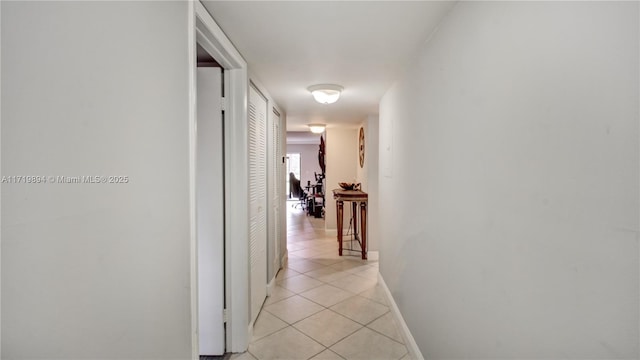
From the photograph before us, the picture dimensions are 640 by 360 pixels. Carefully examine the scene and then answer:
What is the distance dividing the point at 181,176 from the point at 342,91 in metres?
2.39

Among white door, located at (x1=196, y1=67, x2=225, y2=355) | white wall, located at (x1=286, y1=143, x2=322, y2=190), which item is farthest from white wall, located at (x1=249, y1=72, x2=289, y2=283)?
white wall, located at (x1=286, y1=143, x2=322, y2=190)

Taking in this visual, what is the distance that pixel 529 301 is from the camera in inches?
40.3

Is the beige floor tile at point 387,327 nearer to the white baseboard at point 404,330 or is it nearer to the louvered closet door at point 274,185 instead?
the white baseboard at point 404,330

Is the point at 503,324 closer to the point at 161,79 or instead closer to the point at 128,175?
the point at 128,175

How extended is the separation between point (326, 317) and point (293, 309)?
0.36 m

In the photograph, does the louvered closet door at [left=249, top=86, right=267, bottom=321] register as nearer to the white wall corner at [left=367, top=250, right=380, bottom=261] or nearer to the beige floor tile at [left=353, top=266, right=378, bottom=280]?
the beige floor tile at [left=353, top=266, right=378, bottom=280]

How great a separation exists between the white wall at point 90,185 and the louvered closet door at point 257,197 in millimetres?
1408

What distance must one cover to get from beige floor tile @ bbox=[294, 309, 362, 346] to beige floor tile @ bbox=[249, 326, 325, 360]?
3.2 inches

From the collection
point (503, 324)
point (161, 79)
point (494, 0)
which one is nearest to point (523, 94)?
point (494, 0)

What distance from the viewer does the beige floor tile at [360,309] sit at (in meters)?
3.04

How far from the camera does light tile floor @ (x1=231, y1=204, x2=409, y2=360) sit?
97.7 inches

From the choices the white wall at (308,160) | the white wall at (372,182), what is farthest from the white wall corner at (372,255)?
the white wall at (308,160)

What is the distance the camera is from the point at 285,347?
2.52 meters

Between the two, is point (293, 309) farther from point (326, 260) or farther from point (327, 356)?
point (326, 260)
